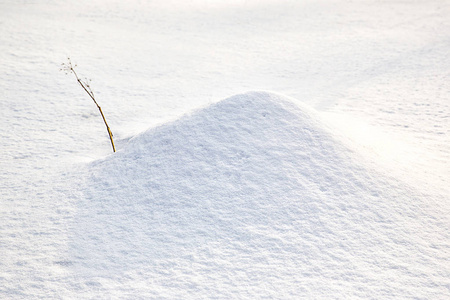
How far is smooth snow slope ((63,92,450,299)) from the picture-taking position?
6.66 feet

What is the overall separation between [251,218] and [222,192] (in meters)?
0.27

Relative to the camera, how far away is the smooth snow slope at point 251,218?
203 cm

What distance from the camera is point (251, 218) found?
235cm

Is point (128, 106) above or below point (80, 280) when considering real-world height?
above

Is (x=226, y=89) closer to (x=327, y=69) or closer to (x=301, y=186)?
(x=327, y=69)

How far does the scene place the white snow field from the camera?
2059mm

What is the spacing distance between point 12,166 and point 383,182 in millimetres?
2885

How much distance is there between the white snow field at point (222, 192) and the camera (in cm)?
206

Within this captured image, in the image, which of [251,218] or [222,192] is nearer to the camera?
[251,218]

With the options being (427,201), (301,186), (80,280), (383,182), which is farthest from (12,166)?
(427,201)

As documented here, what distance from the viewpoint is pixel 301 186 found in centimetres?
250

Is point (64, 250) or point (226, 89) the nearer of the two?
point (64, 250)

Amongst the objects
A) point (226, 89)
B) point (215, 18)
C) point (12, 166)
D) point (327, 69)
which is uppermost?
point (215, 18)

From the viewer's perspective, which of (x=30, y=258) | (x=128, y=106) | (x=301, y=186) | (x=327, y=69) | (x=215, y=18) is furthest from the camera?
(x=215, y=18)
